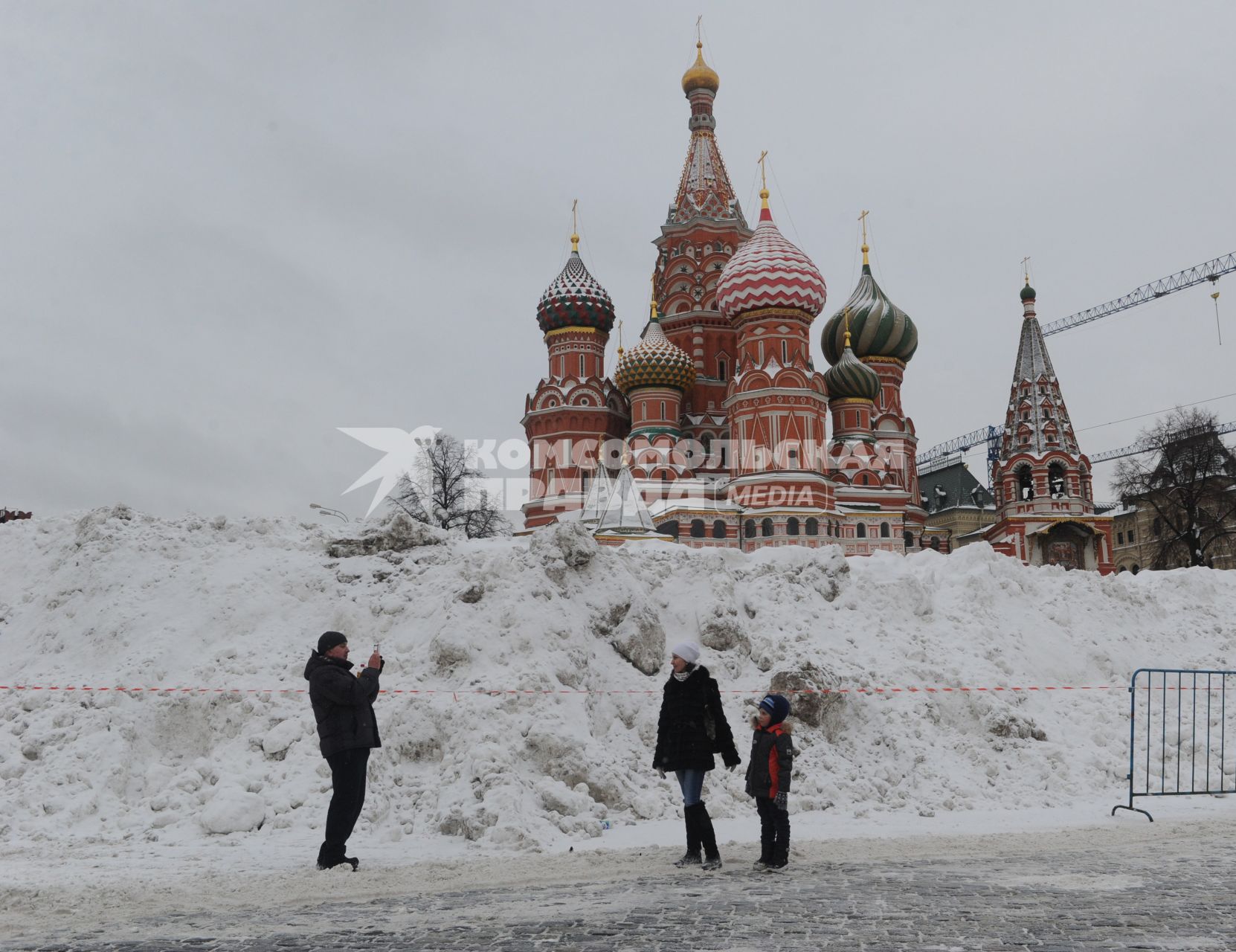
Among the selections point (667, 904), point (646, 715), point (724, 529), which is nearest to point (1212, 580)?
point (646, 715)

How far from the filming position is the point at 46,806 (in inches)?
310

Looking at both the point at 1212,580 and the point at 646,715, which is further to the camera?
the point at 1212,580

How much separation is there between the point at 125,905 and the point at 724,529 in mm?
29718

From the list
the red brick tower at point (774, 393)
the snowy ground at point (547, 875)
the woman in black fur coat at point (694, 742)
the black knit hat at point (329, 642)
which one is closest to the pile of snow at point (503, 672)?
the snowy ground at point (547, 875)

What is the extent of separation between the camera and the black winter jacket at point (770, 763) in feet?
20.8

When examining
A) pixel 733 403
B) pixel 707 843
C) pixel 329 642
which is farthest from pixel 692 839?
pixel 733 403

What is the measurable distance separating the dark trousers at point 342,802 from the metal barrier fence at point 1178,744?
19.4 ft

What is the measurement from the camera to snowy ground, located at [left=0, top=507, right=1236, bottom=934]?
304 inches

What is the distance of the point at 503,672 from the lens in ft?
30.7

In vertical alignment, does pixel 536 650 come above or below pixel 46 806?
above

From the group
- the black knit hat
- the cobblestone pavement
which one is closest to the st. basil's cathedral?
the black knit hat

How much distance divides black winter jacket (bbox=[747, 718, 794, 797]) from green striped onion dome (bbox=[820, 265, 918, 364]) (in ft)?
124

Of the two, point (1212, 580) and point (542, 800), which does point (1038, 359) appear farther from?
point (542, 800)

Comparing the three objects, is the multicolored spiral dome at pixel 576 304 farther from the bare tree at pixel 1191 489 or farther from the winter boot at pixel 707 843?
the winter boot at pixel 707 843
